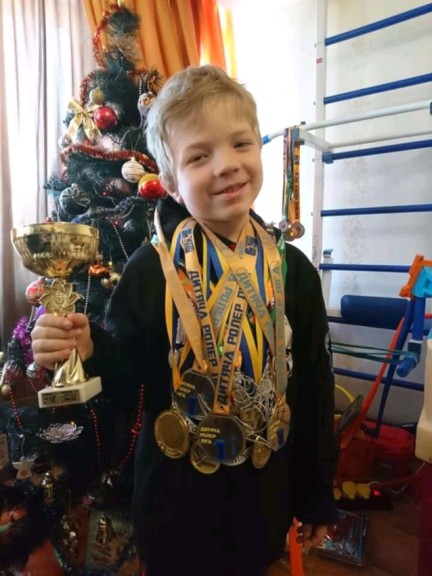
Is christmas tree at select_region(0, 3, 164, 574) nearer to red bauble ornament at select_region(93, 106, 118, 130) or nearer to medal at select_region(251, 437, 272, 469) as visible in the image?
red bauble ornament at select_region(93, 106, 118, 130)

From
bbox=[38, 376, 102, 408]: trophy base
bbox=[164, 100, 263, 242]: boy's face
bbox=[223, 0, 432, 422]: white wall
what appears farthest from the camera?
bbox=[223, 0, 432, 422]: white wall

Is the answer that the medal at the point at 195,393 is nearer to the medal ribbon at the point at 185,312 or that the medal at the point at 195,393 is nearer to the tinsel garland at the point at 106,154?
the medal ribbon at the point at 185,312

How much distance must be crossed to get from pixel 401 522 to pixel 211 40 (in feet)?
7.86

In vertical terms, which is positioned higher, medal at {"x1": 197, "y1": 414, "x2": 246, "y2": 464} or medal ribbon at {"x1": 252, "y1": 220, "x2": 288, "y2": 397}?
medal ribbon at {"x1": 252, "y1": 220, "x2": 288, "y2": 397}

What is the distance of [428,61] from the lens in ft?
5.37

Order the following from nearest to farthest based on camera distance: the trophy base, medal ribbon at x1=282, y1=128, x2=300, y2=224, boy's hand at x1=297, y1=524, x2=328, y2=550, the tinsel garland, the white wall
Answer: the trophy base < boy's hand at x1=297, y1=524, x2=328, y2=550 < the tinsel garland < medal ribbon at x1=282, y1=128, x2=300, y2=224 < the white wall

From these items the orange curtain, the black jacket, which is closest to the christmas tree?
the orange curtain

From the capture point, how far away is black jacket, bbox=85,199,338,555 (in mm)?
656

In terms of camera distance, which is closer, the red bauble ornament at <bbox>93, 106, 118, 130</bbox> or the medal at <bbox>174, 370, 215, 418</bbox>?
the medal at <bbox>174, 370, 215, 418</bbox>

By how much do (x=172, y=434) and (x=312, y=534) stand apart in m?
0.37

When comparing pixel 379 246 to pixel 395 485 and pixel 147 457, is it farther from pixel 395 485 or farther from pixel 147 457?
pixel 147 457

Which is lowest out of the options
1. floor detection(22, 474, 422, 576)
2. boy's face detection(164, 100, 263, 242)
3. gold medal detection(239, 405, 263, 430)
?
floor detection(22, 474, 422, 576)

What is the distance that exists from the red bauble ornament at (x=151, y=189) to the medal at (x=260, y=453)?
2.64 ft

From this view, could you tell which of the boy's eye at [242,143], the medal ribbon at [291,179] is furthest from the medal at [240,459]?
the medal ribbon at [291,179]
